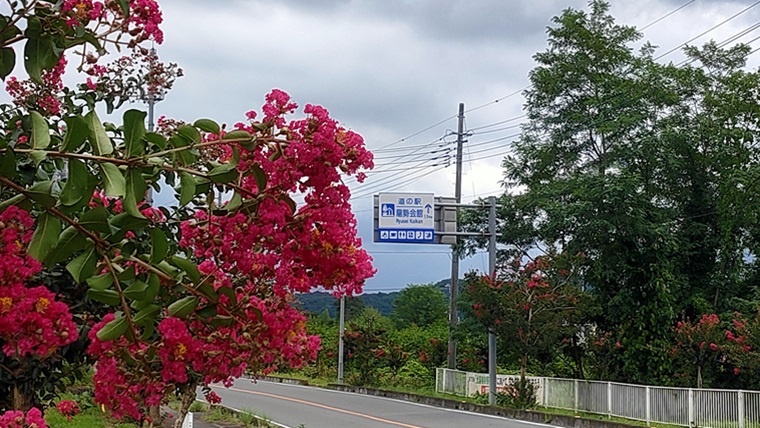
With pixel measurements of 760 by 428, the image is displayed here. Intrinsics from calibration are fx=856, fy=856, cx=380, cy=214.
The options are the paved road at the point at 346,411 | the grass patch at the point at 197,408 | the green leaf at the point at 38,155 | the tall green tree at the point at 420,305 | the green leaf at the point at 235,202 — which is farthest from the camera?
the tall green tree at the point at 420,305

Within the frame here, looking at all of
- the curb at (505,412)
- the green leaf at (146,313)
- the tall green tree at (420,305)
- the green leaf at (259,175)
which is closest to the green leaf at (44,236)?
the green leaf at (146,313)

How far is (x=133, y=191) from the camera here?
1839mm

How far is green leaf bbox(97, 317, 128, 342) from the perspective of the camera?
2.25 meters

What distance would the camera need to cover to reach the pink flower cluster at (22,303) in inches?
88.1

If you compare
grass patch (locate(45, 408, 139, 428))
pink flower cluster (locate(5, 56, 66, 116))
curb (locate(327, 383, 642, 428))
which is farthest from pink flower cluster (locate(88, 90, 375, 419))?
curb (locate(327, 383, 642, 428))

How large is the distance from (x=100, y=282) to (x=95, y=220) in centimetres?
22

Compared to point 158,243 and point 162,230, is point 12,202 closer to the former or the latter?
point 158,243

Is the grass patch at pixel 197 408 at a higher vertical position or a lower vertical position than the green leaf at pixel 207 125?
lower

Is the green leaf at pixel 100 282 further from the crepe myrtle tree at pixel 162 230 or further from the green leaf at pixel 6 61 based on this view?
the green leaf at pixel 6 61

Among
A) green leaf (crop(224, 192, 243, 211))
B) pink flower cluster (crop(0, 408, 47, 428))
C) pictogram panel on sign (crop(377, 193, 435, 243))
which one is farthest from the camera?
pictogram panel on sign (crop(377, 193, 435, 243))

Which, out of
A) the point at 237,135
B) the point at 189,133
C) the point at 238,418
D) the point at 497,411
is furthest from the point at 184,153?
the point at 497,411

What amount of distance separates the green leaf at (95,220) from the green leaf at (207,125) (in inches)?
12.2

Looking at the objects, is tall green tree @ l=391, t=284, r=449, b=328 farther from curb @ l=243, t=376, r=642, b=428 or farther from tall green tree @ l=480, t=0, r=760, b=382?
tall green tree @ l=480, t=0, r=760, b=382

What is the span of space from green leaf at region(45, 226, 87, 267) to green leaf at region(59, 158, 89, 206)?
20cm
